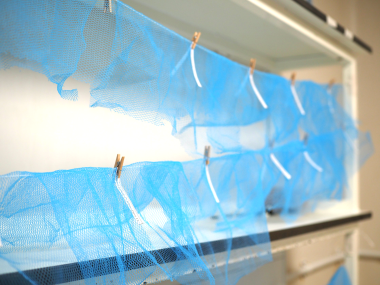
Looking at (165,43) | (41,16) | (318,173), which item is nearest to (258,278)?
(318,173)

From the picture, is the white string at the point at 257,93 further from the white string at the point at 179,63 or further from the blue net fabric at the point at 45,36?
the blue net fabric at the point at 45,36

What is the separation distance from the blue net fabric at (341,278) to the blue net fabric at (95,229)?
1.27 metres

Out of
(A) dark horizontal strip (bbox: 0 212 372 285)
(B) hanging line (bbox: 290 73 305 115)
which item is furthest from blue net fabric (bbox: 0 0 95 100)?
(B) hanging line (bbox: 290 73 305 115)

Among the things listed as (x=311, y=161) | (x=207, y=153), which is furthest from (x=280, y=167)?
(x=207, y=153)

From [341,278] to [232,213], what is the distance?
1.08 meters

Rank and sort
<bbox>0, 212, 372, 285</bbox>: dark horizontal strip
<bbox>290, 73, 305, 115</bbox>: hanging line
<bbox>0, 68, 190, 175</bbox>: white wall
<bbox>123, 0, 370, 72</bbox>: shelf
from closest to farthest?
1. <bbox>0, 212, 372, 285</bbox>: dark horizontal strip
2. <bbox>0, 68, 190, 175</bbox>: white wall
3. <bbox>123, 0, 370, 72</bbox>: shelf
4. <bbox>290, 73, 305, 115</bbox>: hanging line

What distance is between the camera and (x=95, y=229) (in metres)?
0.71

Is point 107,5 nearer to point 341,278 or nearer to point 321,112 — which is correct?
point 321,112

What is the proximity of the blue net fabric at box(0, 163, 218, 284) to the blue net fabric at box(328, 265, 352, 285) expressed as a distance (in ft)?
4.16

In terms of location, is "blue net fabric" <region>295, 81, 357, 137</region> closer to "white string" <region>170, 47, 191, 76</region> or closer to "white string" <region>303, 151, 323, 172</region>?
"white string" <region>303, 151, 323, 172</region>

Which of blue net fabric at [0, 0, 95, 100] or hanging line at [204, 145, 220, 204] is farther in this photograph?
hanging line at [204, 145, 220, 204]

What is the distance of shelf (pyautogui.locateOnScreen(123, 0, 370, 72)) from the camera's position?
1224mm

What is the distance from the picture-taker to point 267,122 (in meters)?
1.35

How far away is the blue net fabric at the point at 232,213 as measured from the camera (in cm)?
98
